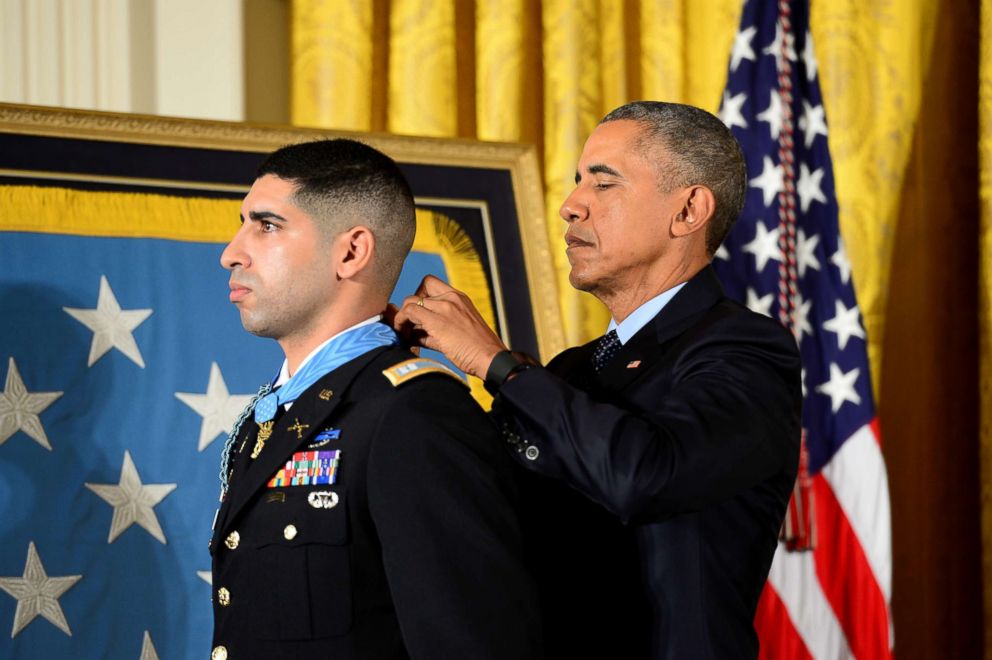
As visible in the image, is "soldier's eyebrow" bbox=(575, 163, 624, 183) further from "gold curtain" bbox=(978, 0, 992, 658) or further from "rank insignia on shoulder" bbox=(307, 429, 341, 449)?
"gold curtain" bbox=(978, 0, 992, 658)

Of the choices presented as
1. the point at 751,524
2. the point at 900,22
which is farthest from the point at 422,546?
the point at 900,22

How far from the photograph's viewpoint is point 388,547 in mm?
1446

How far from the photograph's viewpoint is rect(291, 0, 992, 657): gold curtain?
3412 mm

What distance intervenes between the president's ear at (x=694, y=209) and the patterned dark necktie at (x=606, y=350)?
196 millimetres

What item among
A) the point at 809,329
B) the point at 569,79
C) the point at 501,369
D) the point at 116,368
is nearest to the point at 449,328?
the point at 501,369

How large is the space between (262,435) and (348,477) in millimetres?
205

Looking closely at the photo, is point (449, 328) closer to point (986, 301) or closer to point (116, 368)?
point (116, 368)

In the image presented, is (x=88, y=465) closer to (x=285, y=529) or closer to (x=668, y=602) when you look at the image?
(x=285, y=529)

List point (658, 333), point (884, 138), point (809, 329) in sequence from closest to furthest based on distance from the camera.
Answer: point (658, 333) < point (809, 329) < point (884, 138)

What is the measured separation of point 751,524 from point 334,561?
641mm

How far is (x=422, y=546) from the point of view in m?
1.43

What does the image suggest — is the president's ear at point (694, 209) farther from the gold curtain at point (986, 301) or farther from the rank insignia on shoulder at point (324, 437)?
the gold curtain at point (986, 301)

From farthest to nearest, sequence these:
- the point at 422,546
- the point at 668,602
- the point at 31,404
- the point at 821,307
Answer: the point at 821,307, the point at 31,404, the point at 668,602, the point at 422,546

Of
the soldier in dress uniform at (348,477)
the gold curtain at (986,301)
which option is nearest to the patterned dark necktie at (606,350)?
the soldier in dress uniform at (348,477)
